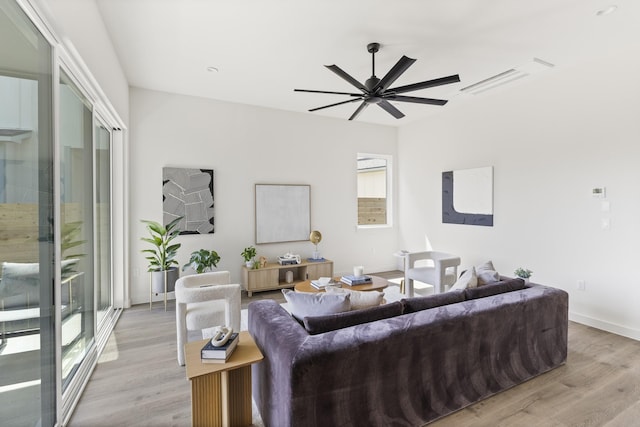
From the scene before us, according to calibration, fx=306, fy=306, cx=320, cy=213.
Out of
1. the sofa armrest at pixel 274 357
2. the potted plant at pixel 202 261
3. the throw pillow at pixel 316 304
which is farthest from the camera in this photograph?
the potted plant at pixel 202 261

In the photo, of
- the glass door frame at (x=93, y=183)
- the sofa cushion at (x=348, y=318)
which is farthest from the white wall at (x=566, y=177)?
the glass door frame at (x=93, y=183)

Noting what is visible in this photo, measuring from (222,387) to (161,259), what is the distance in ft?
8.93

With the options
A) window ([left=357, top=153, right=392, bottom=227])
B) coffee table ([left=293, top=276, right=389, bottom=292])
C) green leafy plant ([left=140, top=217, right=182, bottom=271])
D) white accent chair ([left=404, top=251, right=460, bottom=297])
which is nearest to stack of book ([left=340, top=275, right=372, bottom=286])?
coffee table ([left=293, top=276, right=389, bottom=292])

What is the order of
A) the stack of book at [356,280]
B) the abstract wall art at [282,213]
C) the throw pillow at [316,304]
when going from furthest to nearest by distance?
the abstract wall art at [282,213]
the stack of book at [356,280]
the throw pillow at [316,304]

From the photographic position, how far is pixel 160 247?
4.14 m

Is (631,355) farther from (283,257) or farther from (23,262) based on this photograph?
(23,262)

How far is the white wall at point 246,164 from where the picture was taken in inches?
165

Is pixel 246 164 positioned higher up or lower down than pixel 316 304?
higher up

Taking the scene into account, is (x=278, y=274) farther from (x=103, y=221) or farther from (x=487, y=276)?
(x=487, y=276)

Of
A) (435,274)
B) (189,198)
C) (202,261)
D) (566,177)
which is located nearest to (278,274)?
(202,261)

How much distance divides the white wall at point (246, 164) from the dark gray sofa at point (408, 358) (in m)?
2.86

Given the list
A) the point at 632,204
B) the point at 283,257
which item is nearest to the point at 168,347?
the point at 283,257

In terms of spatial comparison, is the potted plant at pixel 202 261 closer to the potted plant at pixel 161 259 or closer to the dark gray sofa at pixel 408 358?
the potted plant at pixel 161 259

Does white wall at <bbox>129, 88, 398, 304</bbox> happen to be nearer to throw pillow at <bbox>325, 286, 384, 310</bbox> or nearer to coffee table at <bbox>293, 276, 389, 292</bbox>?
coffee table at <bbox>293, 276, 389, 292</bbox>
